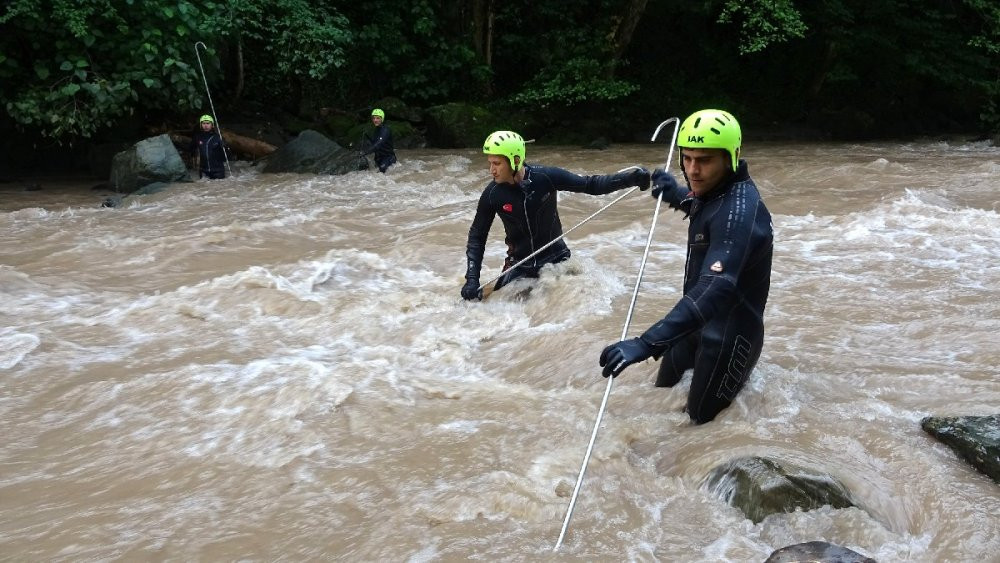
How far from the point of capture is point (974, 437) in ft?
10.8

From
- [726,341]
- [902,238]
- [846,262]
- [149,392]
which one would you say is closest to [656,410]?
[726,341]

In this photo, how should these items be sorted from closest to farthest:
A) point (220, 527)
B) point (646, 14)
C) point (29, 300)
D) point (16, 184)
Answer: point (220, 527)
point (29, 300)
point (16, 184)
point (646, 14)

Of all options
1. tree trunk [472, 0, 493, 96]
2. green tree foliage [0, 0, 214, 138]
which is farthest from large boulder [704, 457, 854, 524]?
tree trunk [472, 0, 493, 96]

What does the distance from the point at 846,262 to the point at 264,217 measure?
731cm

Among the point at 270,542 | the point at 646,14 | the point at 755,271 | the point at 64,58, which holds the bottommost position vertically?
the point at 270,542

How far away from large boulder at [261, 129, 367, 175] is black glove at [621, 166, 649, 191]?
999 cm

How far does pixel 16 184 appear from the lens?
1381 cm

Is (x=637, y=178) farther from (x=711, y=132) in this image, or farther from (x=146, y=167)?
(x=146, y=167)

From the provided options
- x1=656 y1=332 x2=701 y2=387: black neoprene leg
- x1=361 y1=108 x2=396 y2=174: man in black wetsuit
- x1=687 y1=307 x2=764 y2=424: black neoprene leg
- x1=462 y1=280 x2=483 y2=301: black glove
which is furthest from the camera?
x1=361 y1=108 x2=396 y2=174: man in black wetsuit

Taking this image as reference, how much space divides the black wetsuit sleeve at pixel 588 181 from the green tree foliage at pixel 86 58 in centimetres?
895

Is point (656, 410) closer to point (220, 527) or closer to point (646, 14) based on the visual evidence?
point (220, 527)

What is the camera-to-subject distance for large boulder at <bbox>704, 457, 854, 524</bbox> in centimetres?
292

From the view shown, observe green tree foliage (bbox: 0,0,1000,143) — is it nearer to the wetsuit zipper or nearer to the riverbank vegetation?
the riverbank vegetation

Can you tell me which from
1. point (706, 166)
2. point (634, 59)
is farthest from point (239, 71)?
point (706, 166)
